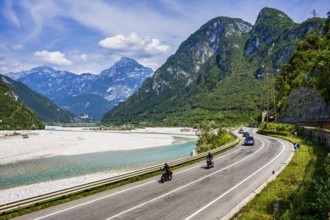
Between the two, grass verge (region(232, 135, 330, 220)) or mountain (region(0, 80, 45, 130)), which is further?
mountain (region(0, 80, 45, 130))

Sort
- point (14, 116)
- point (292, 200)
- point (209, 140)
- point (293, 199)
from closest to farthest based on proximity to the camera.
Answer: point (293, 199)
point (292, 200)
point (209, 140)
point (14, 116)

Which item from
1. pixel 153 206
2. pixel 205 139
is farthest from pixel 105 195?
pixel 205 139

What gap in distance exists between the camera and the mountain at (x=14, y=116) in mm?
153725

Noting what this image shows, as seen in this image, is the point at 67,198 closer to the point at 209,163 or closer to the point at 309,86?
the point at 209,163

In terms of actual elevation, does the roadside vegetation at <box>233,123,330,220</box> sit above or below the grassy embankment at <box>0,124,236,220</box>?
above

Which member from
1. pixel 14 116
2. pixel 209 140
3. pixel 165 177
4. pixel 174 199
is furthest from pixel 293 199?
pixel 14 116


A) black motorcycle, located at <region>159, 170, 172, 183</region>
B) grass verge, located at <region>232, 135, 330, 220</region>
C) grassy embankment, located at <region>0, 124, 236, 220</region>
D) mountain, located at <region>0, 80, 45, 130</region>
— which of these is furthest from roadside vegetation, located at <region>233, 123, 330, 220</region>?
mountain, located at <region>0, 80, 45, 130</region>

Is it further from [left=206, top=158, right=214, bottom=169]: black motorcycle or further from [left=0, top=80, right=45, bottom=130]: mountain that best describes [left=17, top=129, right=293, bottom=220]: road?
[left=0, top=80, right=45, bottom=130]: mountain

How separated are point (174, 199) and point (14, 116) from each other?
173 meters

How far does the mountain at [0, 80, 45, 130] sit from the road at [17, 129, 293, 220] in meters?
143

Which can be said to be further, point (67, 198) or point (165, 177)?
point (165, 177)

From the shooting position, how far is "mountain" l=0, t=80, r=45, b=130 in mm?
153725

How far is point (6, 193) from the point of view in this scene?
27250 millimetres

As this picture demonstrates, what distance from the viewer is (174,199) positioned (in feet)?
59.4
